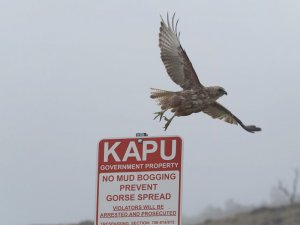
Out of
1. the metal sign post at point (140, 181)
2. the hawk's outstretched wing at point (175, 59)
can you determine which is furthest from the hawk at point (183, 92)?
the metal sign post at point (140, 181)

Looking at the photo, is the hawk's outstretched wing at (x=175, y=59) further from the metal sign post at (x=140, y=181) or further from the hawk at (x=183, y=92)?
the metal sign post at (x=140, y=181)

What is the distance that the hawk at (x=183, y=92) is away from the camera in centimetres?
1178

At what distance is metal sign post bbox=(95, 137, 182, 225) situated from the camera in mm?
9391

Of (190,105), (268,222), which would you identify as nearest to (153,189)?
(190,105)

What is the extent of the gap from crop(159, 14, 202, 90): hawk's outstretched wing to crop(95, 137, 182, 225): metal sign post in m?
2.66

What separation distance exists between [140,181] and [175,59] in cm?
337

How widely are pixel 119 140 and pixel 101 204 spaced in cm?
71

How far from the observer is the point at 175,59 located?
12.6 metres

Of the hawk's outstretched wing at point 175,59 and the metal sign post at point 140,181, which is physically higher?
the hawk's outstretched wing at point 175,59

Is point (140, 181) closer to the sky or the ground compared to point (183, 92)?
closer to the ground

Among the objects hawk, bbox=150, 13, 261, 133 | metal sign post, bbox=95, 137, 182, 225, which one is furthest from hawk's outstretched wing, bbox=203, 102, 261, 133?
metal sign post, bbox=95, 137, 182, 225

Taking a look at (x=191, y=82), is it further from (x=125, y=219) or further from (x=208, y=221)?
(x=208, y=221)

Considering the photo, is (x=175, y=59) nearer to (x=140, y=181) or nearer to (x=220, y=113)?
(x=220, y=113)

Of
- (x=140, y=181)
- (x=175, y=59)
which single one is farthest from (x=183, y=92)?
(x=140, y=181)
